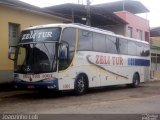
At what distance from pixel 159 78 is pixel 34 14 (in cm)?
1962

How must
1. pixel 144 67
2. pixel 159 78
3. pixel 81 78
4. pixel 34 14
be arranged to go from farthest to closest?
pixel 159 78
pixel 144 67
pixel 34 14
pixel 81 78

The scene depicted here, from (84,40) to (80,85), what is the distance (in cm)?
215

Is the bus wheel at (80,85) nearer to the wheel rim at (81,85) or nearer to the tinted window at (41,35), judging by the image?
the wheel rim at (81,85)

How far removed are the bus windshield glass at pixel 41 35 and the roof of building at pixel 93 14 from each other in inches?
596

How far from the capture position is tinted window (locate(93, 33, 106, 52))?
64.5 feet

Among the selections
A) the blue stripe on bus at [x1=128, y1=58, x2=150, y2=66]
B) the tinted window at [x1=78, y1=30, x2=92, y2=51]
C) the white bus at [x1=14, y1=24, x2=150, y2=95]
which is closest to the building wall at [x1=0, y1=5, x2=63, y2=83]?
the white bus at [x1=14, y1=24, x2=150, y2=95]

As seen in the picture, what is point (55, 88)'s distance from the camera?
53.8ft

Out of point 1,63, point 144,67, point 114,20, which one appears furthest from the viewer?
point 114,20

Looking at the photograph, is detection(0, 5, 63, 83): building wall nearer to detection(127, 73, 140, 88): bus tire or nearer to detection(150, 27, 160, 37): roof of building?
detection(127, 73, 140, 88): bus tire

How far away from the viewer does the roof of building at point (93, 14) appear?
3322 cm

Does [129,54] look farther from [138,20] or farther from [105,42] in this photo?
[138,20]

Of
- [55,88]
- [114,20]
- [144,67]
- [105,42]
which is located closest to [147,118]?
[55,88]

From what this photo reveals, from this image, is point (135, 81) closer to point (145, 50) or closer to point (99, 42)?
point (145, 50)

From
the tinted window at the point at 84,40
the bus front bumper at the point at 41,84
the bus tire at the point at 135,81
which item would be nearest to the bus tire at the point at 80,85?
the tinted window at the point at 84,40
